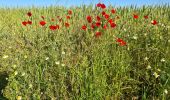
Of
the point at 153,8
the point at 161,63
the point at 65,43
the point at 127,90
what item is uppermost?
the point at 153,8

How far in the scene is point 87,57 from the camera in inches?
214

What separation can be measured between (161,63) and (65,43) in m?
1.63

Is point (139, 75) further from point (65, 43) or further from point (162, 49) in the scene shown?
point (65, 43)

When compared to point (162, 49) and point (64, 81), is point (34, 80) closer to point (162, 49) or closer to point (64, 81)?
point (64, 81)

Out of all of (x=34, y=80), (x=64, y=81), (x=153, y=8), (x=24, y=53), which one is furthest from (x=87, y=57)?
(x=153, y=8)

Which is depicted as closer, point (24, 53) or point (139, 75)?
point (139, 75)

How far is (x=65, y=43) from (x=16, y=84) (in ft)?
4.01

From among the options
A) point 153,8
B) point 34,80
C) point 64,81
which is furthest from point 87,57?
point 153,8

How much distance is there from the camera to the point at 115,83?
5160mm

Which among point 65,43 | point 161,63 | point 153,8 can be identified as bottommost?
point 161,63

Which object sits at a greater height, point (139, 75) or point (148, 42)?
point (148, 42)

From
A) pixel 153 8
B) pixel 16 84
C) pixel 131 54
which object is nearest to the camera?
pixel 16 84

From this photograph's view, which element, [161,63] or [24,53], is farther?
[24,53]

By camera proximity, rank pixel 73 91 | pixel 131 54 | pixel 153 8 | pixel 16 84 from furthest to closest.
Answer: pixel 153 8
pixel 131 54
pixel 16 84
pixel 73 91
